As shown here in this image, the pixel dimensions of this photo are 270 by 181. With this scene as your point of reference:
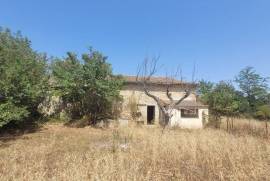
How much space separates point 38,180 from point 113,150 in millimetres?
3516

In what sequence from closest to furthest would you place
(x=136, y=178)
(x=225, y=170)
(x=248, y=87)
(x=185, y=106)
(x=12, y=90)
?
1. (x=136, y=178)
2. (x=225, y=170)
3. (x=12, y=90)
4. (x=185, y=106)
5. (x=248, y=87)

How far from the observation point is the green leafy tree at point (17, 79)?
11.9 metres

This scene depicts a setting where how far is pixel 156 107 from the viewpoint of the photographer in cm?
2250

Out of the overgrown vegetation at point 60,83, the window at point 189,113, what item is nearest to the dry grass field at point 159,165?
the overgrown vegetation at point 60,83

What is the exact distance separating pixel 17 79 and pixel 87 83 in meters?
5.62

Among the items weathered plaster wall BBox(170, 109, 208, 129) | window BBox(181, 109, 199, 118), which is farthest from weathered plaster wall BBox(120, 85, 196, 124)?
weathered plaster wall BBox(170, 109, 208, 129)

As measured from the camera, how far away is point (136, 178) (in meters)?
4.99

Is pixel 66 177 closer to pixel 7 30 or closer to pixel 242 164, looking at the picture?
pixel 242 164

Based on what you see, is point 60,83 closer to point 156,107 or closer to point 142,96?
point 142,96

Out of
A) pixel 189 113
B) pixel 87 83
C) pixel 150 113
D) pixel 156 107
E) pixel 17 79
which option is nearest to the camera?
pixel 17 79

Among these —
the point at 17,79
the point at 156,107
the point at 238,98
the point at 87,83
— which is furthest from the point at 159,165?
the point at 238,98

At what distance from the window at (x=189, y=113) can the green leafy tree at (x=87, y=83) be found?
649cm

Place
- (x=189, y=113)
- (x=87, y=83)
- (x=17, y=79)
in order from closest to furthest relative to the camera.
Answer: (x=17, y=79) < (x=87, y=83) < (x=189, y=113)

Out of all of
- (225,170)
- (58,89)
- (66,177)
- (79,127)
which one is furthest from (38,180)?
(58,89)
